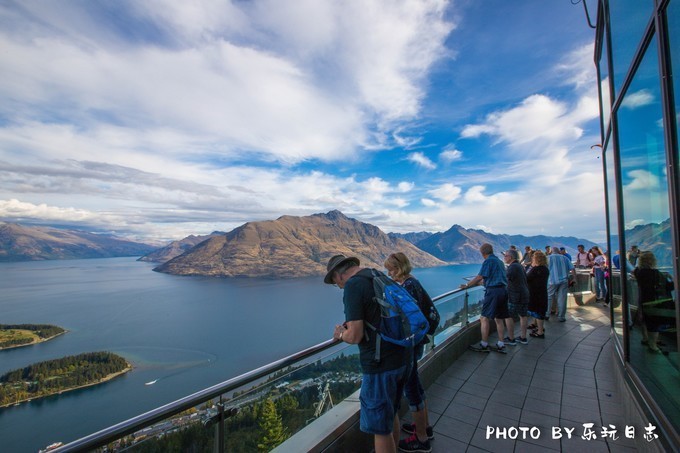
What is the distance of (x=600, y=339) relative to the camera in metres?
6.12

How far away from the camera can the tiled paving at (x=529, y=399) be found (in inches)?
117

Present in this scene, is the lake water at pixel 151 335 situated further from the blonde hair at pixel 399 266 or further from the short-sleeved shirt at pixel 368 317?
the short-sleeved shirt at pixel 368 317

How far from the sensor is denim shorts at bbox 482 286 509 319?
199 inches

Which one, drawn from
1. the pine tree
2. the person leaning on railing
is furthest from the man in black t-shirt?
the pine tree

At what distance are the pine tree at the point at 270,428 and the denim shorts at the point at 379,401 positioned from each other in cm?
78

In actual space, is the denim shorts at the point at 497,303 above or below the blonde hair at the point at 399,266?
below

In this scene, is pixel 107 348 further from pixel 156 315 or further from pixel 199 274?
pixel 199 274

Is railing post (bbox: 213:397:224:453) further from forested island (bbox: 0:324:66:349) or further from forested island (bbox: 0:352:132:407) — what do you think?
forested island (bbox: 0:324:66:349)

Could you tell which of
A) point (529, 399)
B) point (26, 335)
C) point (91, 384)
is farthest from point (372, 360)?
point (26, 335)

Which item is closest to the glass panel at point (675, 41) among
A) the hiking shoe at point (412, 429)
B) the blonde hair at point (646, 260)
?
the blonde hair at point (646, 260)

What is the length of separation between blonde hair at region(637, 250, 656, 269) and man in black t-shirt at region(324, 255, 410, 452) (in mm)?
2193

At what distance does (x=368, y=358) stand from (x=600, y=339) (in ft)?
21.3

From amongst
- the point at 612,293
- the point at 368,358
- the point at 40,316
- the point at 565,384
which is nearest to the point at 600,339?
the point at 612,293

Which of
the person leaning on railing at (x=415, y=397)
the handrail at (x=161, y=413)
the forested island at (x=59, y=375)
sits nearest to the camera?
the handrail at (x=161, y=413)
